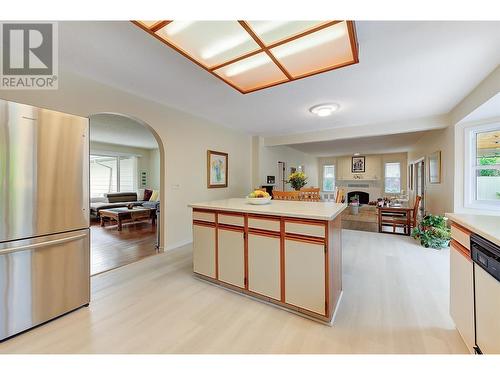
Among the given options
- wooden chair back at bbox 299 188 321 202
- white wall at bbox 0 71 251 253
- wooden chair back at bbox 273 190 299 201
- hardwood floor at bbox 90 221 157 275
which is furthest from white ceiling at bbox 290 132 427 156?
hardwood floor at bbox 90 221 157 275

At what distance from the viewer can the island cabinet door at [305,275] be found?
1.70 m

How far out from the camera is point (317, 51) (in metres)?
1.80

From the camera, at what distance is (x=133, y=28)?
177 cm

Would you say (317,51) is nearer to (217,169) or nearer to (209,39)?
(209,39)

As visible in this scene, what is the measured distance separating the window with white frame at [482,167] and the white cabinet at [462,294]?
2.83 m

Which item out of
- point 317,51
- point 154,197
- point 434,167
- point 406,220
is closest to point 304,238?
point 317,51

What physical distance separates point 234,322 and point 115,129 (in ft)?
18.6

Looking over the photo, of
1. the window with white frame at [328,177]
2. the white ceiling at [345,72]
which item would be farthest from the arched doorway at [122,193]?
the window with white frame at [328,177]

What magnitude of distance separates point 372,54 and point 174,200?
3.38 m

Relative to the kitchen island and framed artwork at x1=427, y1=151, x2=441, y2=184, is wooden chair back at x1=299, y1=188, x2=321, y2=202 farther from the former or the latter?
framed artwork at x1=427, y1=151, x2=441, y2=184

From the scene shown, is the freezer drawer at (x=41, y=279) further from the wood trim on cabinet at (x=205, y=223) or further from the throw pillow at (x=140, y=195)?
the throw pillow at (x=140, y=195)

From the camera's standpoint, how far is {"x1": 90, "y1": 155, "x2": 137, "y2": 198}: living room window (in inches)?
298

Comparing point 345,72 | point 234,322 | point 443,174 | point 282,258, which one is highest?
point 345,72
